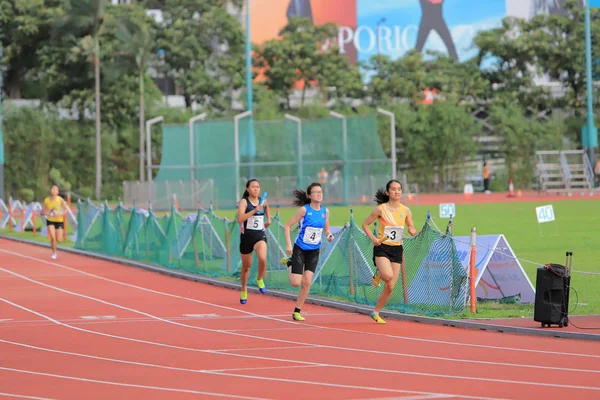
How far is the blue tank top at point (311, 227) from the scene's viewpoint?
17188mm

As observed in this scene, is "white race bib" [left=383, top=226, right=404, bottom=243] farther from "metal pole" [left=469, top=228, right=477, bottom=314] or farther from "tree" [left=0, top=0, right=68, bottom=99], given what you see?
"tree" [left=0, top=0, right=68, bottom=99]

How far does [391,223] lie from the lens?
53.5ft

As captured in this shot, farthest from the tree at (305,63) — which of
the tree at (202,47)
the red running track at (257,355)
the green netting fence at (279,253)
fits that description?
the red running track at (257,355)

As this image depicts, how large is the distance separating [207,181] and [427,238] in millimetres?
33391

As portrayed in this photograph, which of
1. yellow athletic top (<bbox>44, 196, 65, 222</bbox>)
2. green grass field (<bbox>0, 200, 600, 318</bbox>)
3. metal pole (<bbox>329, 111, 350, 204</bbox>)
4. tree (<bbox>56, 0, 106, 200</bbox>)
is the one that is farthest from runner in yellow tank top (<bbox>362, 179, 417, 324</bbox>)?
tree (<bbox>56, 0, 106, 200</bbox>)

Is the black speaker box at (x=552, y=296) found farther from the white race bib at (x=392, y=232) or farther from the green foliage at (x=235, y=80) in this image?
the green foliage at (x=235, y=80)

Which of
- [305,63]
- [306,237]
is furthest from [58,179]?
[306,237]

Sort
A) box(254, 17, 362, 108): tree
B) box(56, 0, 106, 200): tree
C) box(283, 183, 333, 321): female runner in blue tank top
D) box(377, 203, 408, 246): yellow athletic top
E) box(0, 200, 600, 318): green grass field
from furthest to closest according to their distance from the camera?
1. box(254, 17, 362, 108): tree
2. box(56, 0, 106, 200): tree
3. box(0, 200, 600, 318): green grass field
4. box(283, 183, 333, 321): female runner in blue tank top
5. box(377, 203, 408, 246): yellow athletic top

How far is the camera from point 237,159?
50.8 metres

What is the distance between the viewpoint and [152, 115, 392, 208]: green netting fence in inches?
2025

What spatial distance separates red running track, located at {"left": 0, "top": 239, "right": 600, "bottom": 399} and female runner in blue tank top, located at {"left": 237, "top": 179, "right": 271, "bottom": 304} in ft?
2.46

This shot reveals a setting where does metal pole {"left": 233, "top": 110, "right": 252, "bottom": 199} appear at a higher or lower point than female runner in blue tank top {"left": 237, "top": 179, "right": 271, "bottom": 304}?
higher

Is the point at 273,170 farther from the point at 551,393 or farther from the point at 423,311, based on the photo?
the point at 551,393

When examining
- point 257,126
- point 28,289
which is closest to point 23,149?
point 257,126
